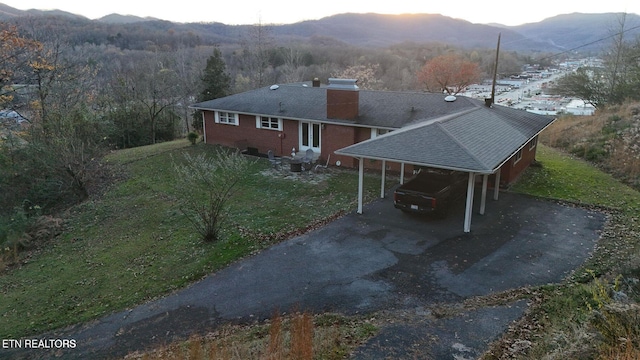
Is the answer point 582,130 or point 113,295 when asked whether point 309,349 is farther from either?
point 582,130


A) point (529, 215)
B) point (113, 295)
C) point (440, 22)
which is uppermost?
point (440, 22)

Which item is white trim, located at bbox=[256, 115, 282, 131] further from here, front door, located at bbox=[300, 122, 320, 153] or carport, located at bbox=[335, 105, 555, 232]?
carport, located at bbox=[335, 105, 555, 232]

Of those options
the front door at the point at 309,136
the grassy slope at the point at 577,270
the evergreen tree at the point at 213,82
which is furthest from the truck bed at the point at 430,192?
the evergreen tree at the point at 213,82

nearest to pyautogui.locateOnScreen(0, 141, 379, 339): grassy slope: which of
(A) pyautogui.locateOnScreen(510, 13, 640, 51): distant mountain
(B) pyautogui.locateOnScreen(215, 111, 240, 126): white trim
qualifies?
(B) pyautogui.locateOnScreen(215, 111, 240, 126): white trim

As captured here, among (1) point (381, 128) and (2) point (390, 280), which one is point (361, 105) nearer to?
(1) point (381, 128)

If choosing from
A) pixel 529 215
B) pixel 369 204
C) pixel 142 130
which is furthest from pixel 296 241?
pixel 142 130
